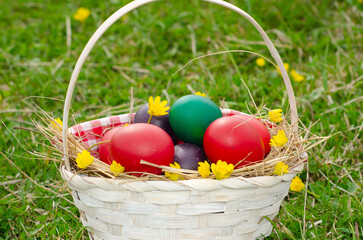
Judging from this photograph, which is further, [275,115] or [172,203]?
[275,115]

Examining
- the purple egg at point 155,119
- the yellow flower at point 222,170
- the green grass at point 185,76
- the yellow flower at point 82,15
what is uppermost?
the yellow flower at point 82,15

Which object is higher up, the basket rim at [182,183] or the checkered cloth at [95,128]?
the basket rim at [182,183]

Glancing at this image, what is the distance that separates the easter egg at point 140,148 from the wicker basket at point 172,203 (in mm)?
130

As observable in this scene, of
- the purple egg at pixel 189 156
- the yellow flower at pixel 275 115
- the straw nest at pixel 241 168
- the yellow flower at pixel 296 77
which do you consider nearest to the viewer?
the straw nest at pixel 241 168

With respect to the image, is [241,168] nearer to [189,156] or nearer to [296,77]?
[189,156]

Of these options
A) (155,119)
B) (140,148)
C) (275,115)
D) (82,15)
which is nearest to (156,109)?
(155,119)

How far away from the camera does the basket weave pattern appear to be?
1.24 metres

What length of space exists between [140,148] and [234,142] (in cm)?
31

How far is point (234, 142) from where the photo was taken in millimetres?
1422

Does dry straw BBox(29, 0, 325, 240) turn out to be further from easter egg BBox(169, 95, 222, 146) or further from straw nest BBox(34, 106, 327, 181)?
easter egg BBox(169, 95, 222, 146)

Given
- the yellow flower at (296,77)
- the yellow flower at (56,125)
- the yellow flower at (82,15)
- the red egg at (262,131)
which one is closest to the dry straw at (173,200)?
the red egg at (262,131)

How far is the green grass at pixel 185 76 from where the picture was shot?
1.73 meters

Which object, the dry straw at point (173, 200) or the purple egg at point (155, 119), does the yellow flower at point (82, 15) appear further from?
the dry straw at point (173, 200)

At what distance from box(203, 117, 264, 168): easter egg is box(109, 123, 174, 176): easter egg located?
0.15 meters
